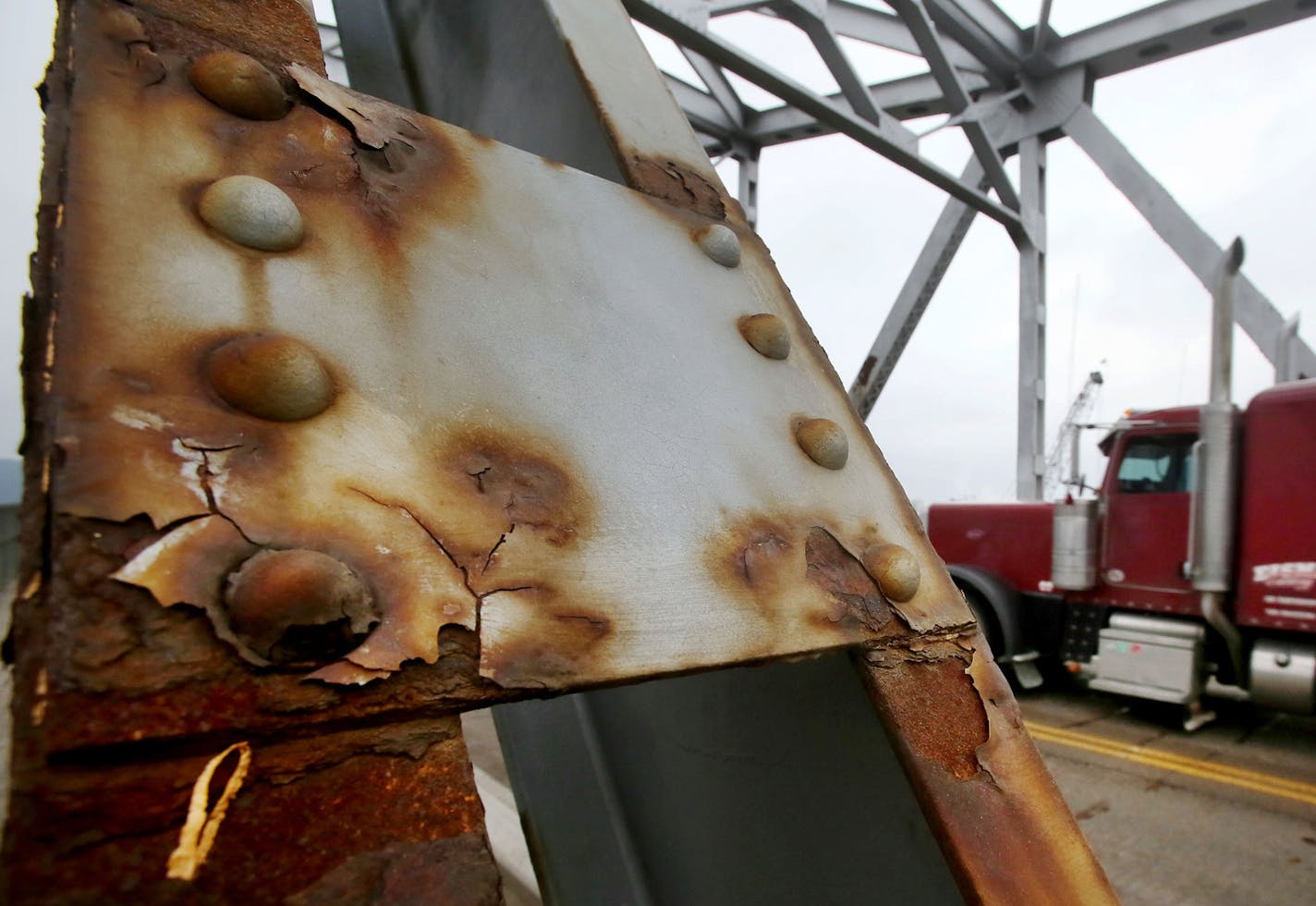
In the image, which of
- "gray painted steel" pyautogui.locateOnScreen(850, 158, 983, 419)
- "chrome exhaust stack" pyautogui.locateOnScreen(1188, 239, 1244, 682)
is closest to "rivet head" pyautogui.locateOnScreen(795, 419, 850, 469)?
"chrome exhaust stack" pyautogui.locateOnScreen(1188, 239, 1244, 682)

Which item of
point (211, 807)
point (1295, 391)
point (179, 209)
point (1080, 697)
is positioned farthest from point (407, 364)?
point (1080, 697)

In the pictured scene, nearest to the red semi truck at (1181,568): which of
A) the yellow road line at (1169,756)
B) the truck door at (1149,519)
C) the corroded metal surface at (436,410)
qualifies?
the truck door at (1149,519)

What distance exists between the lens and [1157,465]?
14.3ft

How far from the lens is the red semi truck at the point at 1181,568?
3.74 m

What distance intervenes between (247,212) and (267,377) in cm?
14

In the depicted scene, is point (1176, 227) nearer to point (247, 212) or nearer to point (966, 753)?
point (966, 753)

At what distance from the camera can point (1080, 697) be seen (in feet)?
15.9

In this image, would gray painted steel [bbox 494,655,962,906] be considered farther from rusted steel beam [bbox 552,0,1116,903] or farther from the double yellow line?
the double yellow line

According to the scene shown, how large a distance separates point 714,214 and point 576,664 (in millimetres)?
595

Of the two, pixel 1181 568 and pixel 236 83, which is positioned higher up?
pixel 236 83

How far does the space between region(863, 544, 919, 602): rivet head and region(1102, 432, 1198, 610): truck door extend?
4.48m

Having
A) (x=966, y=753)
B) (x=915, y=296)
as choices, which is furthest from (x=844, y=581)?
(x=915, y=296)

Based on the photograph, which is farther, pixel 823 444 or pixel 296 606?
pixel 823 444

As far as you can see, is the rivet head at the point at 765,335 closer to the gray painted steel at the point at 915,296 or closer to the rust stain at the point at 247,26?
the rust stain at the point at 247,26
